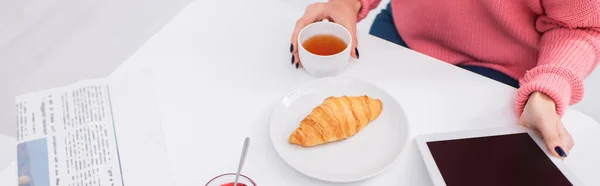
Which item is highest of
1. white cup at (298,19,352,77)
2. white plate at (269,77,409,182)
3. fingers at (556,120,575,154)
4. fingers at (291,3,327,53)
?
fingers at (291,3,327,53)

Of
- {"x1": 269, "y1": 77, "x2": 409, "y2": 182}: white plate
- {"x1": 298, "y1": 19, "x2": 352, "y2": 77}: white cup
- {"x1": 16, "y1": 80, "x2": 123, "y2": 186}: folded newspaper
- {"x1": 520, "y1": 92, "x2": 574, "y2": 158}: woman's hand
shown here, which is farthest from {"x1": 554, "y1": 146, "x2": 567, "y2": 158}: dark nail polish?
{"x1": 16, "y1": 80, "x2": 123, "y2": 186}: folded newspaper

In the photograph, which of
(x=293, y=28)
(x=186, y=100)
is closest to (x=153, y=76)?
(x=186, y=100)

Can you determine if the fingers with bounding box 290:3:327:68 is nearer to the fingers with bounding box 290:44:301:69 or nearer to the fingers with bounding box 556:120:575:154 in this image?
the fingers with bounding box 290:44:301:69

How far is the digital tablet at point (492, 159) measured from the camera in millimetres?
588

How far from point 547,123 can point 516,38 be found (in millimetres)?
275

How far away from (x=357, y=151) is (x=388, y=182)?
0.20ft

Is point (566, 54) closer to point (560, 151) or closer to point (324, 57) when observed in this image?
point (560, 151)

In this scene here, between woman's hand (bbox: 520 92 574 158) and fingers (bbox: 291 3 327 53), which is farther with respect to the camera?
fingers (bbox: 291 3 327 53)

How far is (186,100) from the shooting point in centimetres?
73

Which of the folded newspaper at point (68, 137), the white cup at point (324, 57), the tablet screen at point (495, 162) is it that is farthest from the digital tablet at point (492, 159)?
the folded newspaper at point (68, 137)

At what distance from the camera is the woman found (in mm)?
685

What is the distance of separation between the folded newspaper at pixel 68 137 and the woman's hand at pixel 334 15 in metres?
0.32

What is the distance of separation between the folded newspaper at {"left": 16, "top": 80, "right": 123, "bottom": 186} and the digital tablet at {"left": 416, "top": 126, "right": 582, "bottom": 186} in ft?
1.39

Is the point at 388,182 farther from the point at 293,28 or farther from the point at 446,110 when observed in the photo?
the point at 293,28
